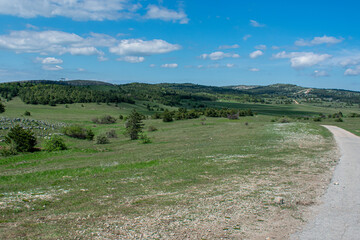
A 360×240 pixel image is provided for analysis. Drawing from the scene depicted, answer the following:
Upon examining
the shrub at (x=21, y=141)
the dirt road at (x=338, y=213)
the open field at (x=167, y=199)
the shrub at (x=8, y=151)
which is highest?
the dirt road at (x=338, y=213)

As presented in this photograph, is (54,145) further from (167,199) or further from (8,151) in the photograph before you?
(167,199)

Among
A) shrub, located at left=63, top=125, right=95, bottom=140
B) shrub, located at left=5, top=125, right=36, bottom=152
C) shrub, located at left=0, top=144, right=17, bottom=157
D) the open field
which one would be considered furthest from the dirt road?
shrub, located at left=63, top=125, right=95, bottom=140

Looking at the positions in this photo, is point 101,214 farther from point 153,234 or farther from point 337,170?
point 337,170

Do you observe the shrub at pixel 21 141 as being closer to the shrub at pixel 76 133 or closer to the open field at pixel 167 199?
the shrub at pixel 76 133

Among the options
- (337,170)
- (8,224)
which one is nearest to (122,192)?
(8,224)

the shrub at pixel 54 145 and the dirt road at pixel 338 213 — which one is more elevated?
the dirt road at pixel 338 213

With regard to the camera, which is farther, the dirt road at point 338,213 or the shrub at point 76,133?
the shrub at point 76,133

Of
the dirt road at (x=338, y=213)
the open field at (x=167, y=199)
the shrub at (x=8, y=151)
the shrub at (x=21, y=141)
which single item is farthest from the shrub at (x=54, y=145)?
the dirt road at (x=338, y=213)

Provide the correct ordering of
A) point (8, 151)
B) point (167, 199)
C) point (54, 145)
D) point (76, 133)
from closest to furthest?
point (167, 199), point (8, 151), point (54, 145), point (76, 133)

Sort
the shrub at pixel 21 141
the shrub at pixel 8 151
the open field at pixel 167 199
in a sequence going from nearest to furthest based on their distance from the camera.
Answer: the open field at pixel 167 199 → the shrub at pixel 8 151 → the shrub at pixel 21 141

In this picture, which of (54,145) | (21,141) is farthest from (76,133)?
(21,141)

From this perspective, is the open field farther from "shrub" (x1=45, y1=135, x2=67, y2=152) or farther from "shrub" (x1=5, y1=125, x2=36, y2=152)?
"shrub" (x1=5, y1=125, x2=36, y2=152)

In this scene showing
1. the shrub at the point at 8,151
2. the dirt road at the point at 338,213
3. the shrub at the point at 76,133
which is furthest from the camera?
the shrub at the point at 76,133

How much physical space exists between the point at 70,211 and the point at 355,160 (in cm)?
2120
